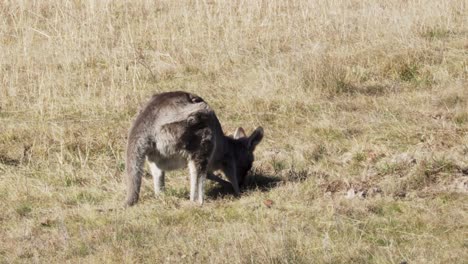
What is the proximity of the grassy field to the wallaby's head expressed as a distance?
0.14 metres

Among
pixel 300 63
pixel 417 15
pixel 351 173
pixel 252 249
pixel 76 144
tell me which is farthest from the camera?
pixel 417 15

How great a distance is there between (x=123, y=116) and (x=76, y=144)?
1061 millimetres

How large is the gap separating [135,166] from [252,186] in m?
1.32

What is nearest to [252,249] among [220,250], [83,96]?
[220,250]

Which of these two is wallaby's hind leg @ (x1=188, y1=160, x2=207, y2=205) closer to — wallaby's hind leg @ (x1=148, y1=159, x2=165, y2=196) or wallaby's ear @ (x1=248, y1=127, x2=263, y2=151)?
wallaby's hind leg @ (x1=148, y1=159, x2=165, y2=196)

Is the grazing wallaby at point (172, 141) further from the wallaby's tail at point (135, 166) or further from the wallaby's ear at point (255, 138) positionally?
the wallaby's ear at point (255, 138)

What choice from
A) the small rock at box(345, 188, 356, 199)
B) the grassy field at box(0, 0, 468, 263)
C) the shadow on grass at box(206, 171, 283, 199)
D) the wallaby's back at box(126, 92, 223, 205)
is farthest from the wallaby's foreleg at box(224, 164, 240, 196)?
the small rock at box(345, 188, 356, 199)

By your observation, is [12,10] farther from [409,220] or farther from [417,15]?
[409,220]

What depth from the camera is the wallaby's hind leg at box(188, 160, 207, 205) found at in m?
6.80

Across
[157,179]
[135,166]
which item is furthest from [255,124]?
[135,166]

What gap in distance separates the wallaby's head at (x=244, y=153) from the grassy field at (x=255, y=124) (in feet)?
0.45

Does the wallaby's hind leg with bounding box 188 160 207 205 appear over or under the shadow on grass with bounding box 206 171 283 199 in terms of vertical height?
over

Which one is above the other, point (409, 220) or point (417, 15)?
point (417, 15)

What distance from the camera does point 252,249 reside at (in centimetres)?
551
